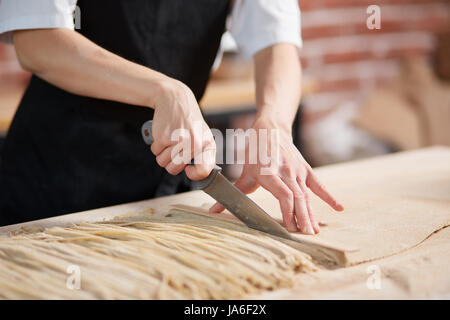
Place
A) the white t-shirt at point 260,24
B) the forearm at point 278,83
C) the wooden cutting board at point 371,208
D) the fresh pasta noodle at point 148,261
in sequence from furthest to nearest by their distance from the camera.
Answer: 1. the white t-shirt at point 260,24
2. the forearm at point 278,83
3. the wooden cutting board at point 371,208
4. the fresh pasta noodle at point 148,261

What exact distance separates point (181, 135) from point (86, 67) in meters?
0.25

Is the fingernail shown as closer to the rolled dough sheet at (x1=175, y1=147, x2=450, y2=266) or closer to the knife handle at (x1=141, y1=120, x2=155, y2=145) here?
the rolled dough sheet at (x1=175, y1=147, x2=450, y2=266)

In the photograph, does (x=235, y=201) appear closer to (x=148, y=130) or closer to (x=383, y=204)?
(x=148, y=130)

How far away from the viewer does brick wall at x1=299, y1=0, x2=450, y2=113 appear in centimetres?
270

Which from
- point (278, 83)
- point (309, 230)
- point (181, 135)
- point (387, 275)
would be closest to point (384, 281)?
point (387, 275)

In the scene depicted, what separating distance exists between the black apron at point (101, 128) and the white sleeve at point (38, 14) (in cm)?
14

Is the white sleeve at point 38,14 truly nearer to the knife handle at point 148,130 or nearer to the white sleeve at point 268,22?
the knife handle at point 148,130

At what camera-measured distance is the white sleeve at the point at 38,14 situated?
100 cm

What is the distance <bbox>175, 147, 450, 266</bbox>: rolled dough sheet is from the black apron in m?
0.31

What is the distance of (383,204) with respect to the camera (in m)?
1.02

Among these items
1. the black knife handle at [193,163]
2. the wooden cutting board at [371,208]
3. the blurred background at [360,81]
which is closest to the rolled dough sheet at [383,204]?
the wooden cutting board at [371,208]

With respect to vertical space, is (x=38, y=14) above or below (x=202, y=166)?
above

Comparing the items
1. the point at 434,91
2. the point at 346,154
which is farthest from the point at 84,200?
the point at 434,91
